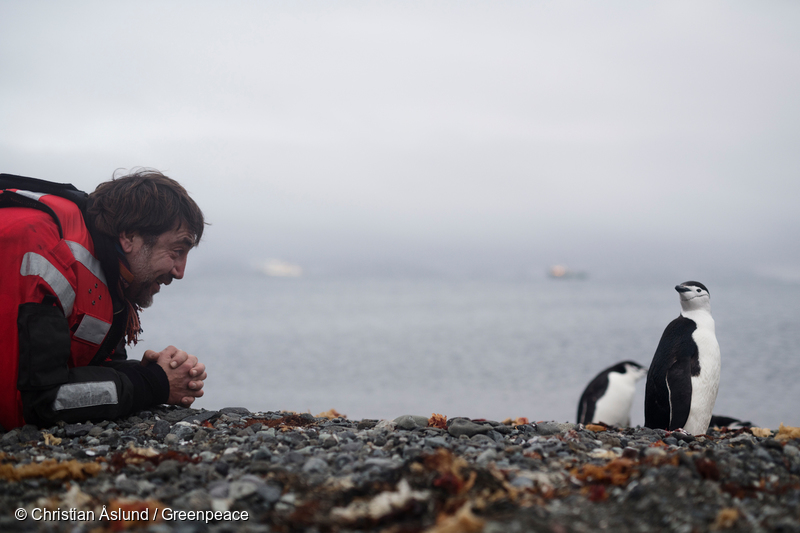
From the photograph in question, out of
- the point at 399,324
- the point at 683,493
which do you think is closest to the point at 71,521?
the point at 683,493

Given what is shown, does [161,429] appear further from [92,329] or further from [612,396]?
[612,396]

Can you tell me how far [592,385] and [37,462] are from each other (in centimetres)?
839

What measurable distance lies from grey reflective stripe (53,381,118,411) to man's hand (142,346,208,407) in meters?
0.36

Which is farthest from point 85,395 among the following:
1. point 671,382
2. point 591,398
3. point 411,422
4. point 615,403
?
point 615,403

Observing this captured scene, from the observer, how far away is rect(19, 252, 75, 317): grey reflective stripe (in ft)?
8.70

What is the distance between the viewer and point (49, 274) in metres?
2.70

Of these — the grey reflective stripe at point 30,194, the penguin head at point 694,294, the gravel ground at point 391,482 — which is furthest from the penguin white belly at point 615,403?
the grey reflective stripe at point 30,194

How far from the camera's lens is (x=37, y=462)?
2.34 m

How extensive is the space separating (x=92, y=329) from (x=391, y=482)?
2.12m

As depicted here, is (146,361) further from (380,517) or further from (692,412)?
(692,412)

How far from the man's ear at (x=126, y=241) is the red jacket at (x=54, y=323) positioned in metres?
0.16

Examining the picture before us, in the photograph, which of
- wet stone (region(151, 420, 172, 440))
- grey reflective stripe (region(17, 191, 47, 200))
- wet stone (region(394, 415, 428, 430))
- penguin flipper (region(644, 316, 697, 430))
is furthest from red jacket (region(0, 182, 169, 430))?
penguin flipper (region(644, 316, 697, 430))

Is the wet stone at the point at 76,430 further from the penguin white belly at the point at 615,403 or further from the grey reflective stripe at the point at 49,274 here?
the penguin white belly at the point at 615,403

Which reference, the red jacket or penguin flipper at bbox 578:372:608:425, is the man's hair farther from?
penguin flipper at bbox 578:372:608:425
